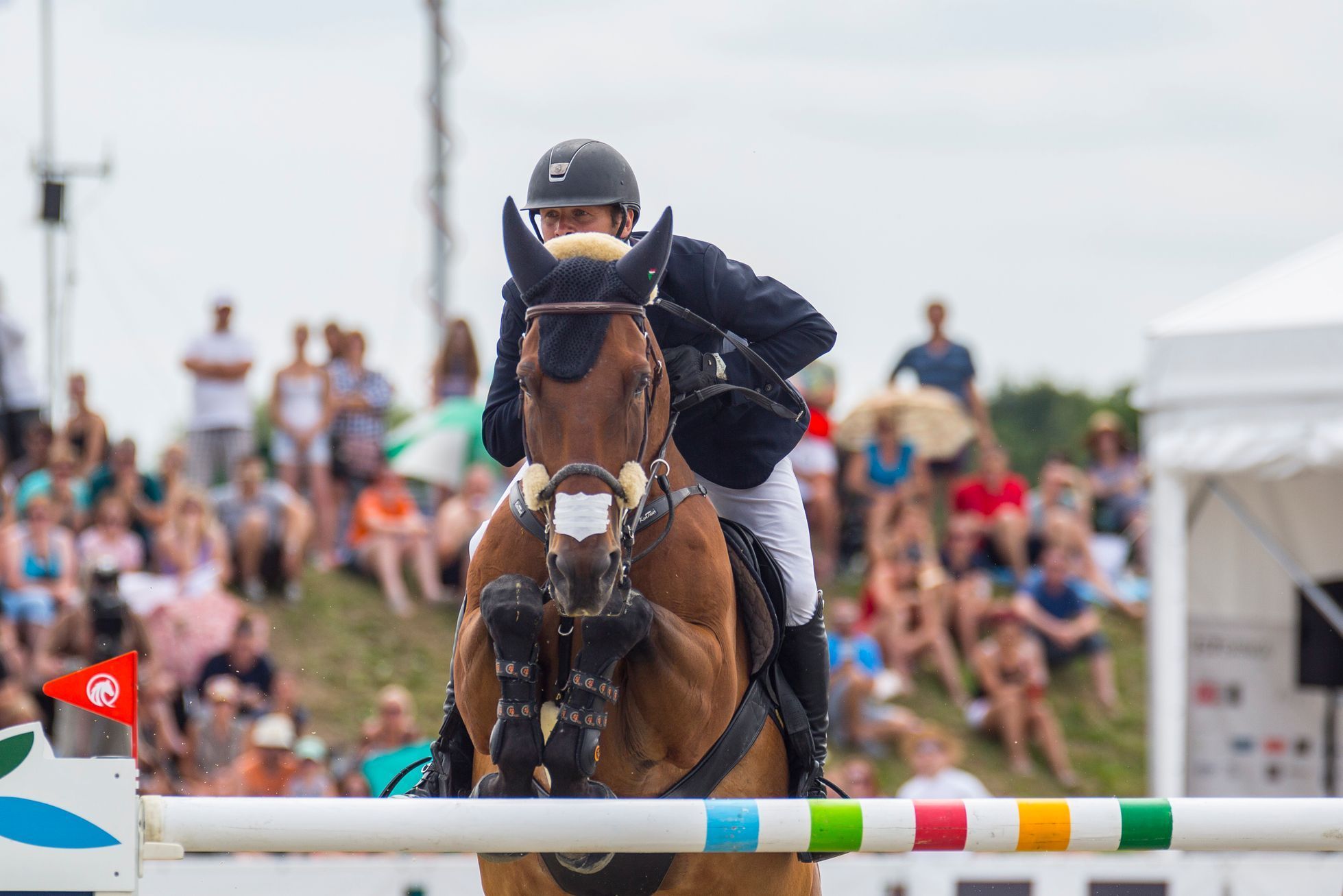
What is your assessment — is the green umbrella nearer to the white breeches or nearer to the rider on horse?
→ the white breeches

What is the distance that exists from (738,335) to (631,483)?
85 centimetres

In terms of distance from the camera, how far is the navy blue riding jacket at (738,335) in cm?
400

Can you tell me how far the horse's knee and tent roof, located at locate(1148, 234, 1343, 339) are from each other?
6.17m

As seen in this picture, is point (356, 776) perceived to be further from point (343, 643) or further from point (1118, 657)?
point (1118, 657)

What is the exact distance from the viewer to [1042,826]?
3.53 meters

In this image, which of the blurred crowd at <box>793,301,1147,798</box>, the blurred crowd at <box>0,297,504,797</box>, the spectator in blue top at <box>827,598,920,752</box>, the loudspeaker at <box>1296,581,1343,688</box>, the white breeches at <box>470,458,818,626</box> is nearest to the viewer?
the white breeches at <box>470,458,818,626</box>

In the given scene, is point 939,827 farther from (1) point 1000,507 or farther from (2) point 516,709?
(1) point 1000,507

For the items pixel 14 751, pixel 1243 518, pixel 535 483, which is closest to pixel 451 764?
pixel 535 483

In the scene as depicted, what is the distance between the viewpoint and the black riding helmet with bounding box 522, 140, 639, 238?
3943mm

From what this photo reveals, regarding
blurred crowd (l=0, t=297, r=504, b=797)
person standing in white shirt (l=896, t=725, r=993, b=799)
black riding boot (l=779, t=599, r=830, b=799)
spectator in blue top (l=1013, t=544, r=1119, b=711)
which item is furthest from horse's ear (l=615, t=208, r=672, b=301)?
spectator in blue top (l=1013, t=544, r=1119, b=711)

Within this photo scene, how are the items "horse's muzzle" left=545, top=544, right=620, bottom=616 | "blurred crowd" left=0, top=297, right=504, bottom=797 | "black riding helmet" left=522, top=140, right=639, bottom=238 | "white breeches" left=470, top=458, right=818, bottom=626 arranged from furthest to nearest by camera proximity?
"blurred crowd" left=0, top=297, right=504, bottom=797 < "white breeches" left=470, top=458, right=818, bottom=626 < "black riding helmet" left=522, top=140, right=639, bottom=238 < "horse's muzzle" left=545, top=544, right=620, bottom=616

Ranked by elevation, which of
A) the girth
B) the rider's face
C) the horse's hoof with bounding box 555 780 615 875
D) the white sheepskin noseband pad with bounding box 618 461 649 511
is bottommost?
the horse's hoof with bounding box 555 780 615 875

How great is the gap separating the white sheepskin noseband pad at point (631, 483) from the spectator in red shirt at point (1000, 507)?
9600mm

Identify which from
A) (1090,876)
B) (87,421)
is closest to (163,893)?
(1090,876)
